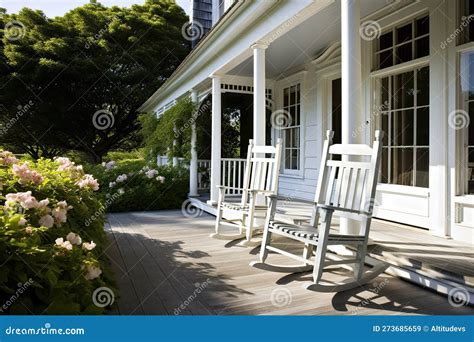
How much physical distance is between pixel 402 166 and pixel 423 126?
50cm

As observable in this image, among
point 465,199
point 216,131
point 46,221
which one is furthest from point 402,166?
point 46,221

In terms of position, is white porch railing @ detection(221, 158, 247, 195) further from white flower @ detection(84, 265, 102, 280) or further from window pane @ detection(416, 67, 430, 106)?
white flower @ detection(84, 265, 102, 280)

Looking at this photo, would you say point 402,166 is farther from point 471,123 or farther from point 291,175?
point 291,175

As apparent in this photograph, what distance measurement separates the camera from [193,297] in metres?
2.48

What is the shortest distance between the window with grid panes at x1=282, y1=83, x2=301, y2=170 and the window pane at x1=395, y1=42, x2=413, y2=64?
91.6 inches

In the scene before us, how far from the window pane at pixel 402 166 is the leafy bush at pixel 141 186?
175 inches

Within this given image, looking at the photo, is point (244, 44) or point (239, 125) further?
point (239, 125)

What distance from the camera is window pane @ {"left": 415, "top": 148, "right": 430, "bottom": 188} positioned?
12.2 ft

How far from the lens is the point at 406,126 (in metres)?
3.98

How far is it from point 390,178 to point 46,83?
48.1ft

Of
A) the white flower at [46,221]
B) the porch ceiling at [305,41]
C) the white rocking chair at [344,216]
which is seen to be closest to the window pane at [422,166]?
the white rocking chair at [344,216]

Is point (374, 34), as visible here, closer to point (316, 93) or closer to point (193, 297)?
point (316, 93)
